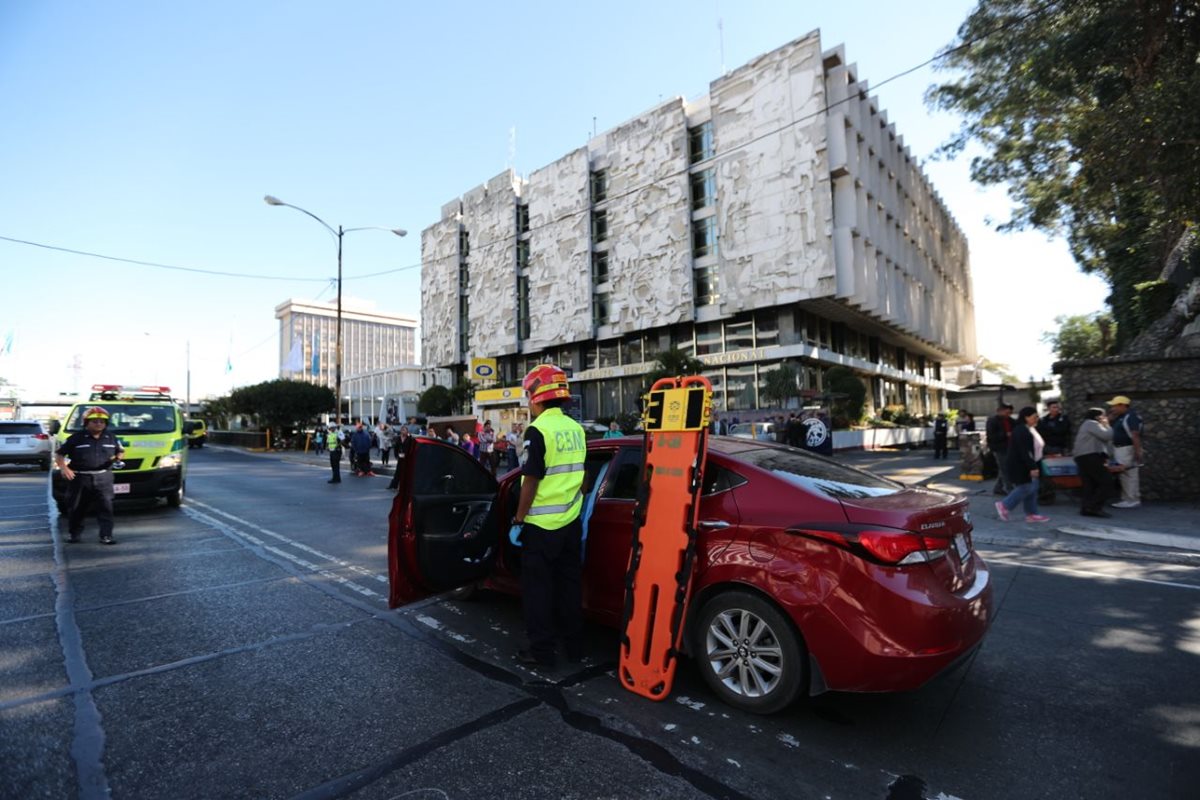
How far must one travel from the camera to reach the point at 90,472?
7.23 m

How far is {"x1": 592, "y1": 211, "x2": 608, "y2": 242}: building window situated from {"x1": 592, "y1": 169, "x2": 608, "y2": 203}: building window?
3.01 ft

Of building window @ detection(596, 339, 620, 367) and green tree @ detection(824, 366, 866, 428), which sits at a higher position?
building window @ detection(596, 339, 620, 367)

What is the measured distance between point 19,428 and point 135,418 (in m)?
13.0

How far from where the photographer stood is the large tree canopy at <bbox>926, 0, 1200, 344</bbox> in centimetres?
1273

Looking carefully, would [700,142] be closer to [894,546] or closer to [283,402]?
[283,402]

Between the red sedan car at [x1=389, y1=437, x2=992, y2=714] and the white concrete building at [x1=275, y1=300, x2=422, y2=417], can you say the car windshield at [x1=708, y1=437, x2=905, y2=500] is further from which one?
the white concrete building at [x1=275, y1=300, x2=422, y2=417]

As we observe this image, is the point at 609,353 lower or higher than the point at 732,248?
lower

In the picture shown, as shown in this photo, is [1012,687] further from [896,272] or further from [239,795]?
[896,272]

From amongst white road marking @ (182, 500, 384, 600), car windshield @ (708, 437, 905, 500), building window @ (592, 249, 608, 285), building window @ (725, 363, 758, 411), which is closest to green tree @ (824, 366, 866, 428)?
building window @ (725, 363, 758, 411)

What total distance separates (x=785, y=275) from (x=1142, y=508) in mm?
23210

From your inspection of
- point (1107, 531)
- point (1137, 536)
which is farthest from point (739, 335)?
point (1137, 536)

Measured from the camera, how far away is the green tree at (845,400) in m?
28.3

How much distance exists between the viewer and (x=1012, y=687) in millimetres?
3400

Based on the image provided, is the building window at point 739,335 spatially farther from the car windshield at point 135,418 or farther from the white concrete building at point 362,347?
the white concrete building at point 362,347
